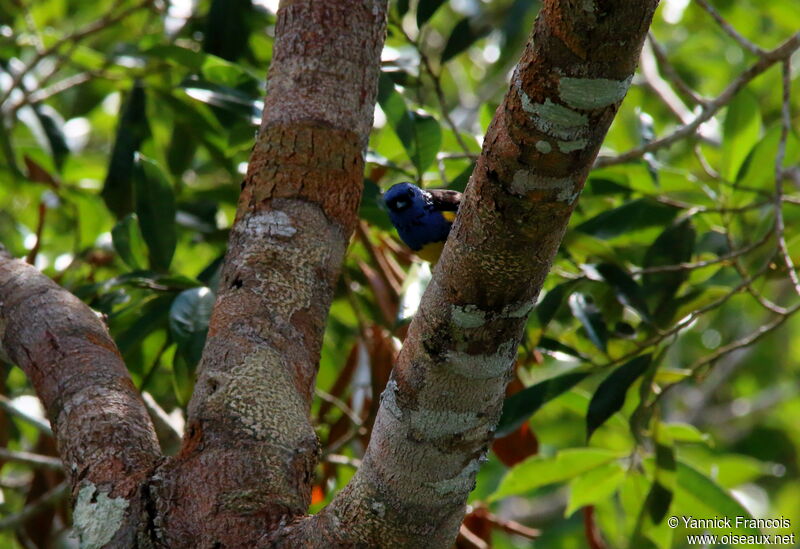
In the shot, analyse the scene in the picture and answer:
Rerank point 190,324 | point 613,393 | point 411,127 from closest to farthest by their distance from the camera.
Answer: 1. point 190,324
2. point 613,393
3. point 411,127

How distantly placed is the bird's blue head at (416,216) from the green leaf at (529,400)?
80 cm

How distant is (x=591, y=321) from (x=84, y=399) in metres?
1.36

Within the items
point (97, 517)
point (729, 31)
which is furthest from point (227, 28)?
point (97, 517)

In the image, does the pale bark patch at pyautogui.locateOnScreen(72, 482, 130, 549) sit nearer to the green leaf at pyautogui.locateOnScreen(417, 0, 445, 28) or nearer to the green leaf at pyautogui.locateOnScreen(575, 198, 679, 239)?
the green leaf at pyautogui.locateOnScreen(575, 198, 679, 239)

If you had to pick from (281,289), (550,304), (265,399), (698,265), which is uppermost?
(698,265)

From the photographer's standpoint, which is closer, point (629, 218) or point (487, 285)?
point (487, 285)

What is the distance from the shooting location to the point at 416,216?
3055 millimetres

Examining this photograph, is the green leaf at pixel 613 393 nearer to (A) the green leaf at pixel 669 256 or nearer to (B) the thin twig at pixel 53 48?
(A) the green leaf at pixel 669 256

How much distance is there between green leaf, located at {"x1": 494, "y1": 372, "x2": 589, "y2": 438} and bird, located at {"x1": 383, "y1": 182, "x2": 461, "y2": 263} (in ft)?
2.40

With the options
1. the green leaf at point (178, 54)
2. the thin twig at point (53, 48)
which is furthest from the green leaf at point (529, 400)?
Answer: the thin twig at point (53, 48)

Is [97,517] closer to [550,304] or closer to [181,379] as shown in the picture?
[181,379]

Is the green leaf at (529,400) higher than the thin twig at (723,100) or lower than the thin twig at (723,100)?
lower

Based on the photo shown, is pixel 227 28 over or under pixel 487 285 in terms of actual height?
over

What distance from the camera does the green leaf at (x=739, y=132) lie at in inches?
116
